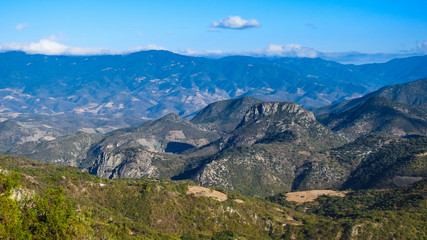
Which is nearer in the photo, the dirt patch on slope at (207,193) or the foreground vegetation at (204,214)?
the foreground vegetation at (204,214)

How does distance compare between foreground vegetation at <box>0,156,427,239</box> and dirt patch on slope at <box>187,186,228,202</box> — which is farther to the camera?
dirt patch on slope at <box>187,186,228,202</box>

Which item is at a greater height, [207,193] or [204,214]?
[207,193]

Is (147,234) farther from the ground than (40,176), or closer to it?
closer to it

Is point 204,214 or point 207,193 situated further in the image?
point 207,193

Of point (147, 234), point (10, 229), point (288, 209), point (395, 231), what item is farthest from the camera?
point (288, 209)

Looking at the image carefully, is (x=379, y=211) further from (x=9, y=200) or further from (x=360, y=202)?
(x=9, y=200)

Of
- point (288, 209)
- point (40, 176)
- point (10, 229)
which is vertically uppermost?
point (10, 229)

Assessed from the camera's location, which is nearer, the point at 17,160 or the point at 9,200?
the point at 9,200

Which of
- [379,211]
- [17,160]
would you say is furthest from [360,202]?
[17,160]
